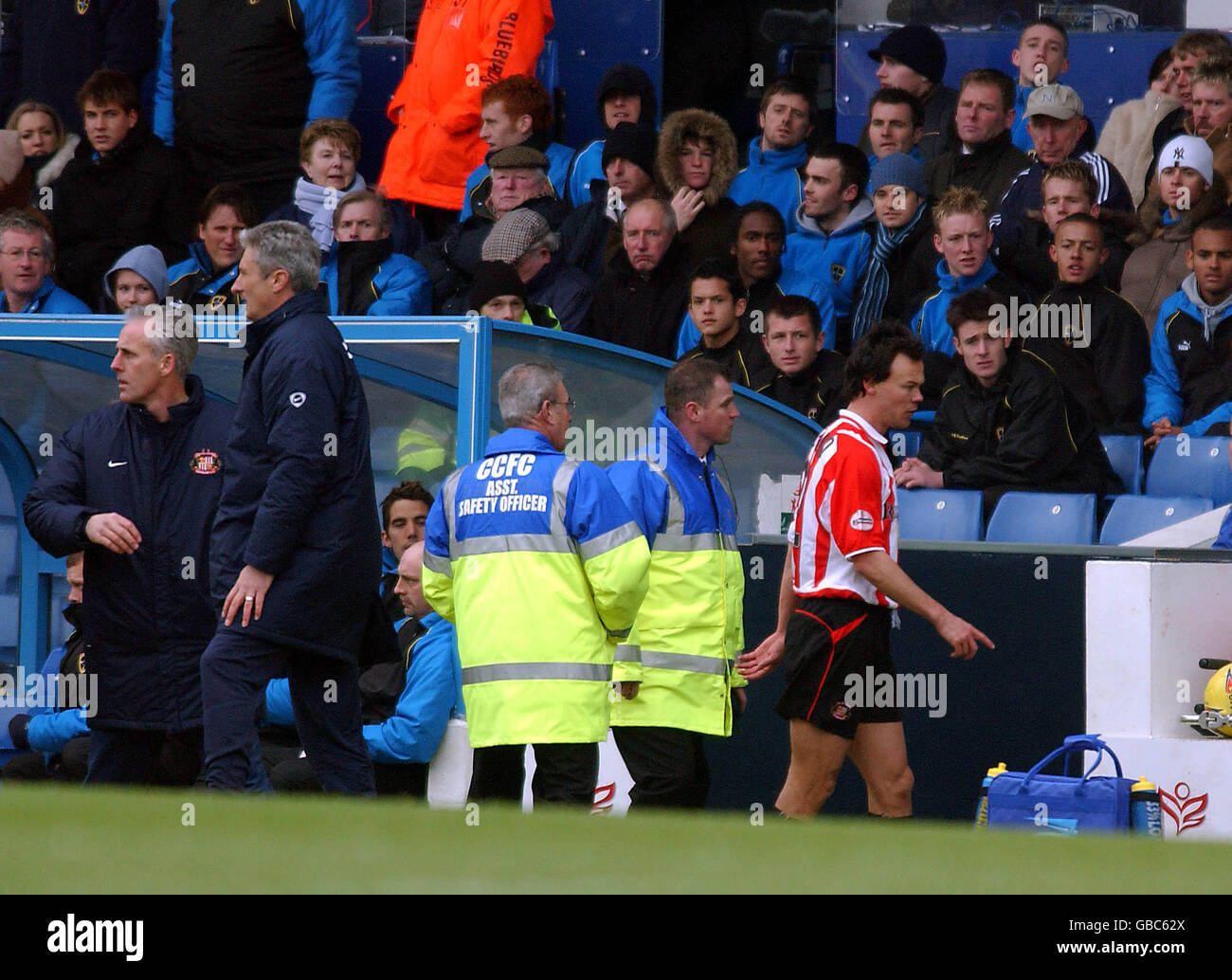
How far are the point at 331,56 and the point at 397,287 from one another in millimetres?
1932

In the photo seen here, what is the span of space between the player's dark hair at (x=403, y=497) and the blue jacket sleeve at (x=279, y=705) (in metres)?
0.75

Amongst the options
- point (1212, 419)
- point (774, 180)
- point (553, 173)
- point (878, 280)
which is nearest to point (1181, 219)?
point (1212, 419)

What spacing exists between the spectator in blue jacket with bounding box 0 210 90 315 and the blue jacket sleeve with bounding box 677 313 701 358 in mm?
3182

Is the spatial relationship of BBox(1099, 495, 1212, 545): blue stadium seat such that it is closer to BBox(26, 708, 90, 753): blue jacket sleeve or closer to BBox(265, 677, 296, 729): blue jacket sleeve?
BBox(265, 677, 296, 729): blue jacket sleeve

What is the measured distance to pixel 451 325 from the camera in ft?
23.8

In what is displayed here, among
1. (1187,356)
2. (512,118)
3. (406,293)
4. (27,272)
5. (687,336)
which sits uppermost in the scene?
(512,118)

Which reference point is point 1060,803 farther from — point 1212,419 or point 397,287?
point 397,287

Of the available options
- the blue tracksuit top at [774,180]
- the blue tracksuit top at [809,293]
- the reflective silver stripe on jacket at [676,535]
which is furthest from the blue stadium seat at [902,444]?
the reflective silver stripe on jacket at [676,535]

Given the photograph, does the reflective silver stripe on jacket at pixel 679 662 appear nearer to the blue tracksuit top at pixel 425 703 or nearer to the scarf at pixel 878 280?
the blue tracksuit top at pixel 425 703

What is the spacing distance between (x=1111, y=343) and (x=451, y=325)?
3.18 m

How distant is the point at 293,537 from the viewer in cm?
549

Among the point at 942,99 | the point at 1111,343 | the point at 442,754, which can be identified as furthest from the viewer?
the point at 942,99
